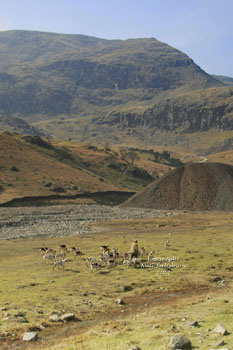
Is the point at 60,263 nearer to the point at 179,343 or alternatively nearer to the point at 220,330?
the point at 220,330

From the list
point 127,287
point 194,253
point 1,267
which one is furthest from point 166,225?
point 127,287

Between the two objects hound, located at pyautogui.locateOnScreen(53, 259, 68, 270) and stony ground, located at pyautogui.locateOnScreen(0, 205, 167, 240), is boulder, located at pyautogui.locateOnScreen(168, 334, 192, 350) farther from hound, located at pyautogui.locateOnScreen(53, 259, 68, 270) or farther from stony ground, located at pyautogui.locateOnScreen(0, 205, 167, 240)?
stony ground, located at pyautogui.locateOnScreen(0, 205, 167, 240)

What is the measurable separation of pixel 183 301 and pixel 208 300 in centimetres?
142

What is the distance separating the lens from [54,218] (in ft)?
248

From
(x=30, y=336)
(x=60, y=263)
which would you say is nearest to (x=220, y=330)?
(x=30, y=336)

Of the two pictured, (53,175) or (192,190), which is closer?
(192,190)

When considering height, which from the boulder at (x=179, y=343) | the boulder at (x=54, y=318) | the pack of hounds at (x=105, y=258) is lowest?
the pack of hounds at (x=105, y=258)

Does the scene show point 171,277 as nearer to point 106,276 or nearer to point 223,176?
point 106,276

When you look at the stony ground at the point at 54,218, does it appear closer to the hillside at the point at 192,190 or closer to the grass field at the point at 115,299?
the hillside at the point at 192,190

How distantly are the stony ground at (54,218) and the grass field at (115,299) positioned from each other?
16.5 meters

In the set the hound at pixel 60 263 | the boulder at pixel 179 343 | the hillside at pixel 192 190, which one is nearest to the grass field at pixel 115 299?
the boulder at pixel 179 343

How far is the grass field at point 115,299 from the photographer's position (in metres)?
16.6

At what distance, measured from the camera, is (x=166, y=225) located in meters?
66.0

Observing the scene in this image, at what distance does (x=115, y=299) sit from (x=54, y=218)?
5366 centimetres
